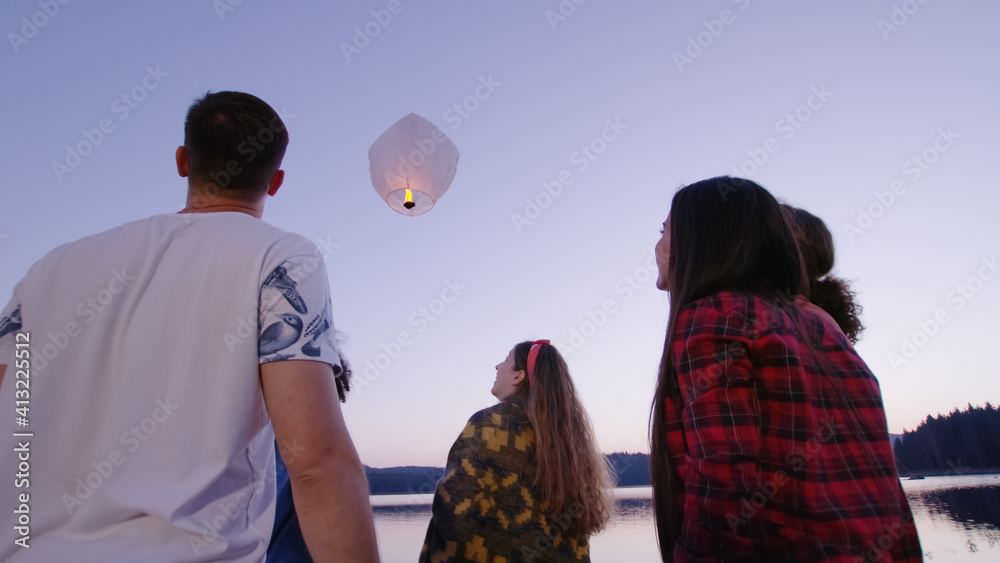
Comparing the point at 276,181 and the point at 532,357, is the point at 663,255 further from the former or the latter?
the point at 532,357

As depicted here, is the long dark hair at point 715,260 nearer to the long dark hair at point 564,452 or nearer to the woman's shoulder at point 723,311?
the woman's shoulder at point 723,311

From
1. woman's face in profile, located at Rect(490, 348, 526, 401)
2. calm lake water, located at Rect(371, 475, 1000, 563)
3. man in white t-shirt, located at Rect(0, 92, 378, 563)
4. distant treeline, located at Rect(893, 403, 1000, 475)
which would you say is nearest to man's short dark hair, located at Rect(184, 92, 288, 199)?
man in white t-shirt, located at Rect(0, 92, 378, 563)

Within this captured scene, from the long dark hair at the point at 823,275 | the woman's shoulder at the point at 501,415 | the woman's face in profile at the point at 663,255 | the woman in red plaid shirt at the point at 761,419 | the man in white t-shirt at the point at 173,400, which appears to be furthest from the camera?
the woman's shoulder at the point at 501,415

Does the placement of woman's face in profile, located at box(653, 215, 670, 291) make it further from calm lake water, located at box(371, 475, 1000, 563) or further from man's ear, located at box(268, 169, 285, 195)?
calm lake water, located at box(371, 475, 1000, 563)

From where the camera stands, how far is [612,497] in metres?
3.43

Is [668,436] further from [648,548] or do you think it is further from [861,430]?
[648,548]

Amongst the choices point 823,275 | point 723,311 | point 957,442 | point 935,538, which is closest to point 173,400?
point 723,311

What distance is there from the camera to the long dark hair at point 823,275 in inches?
86.9

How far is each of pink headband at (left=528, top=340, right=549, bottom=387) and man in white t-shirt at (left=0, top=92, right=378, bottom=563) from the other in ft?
7.67

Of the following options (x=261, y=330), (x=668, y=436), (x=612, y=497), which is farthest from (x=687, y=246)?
(x=612, y=497)

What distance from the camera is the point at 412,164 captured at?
10.0 feet

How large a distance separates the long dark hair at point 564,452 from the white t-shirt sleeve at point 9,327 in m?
2.52

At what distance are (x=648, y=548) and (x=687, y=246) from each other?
858 inches

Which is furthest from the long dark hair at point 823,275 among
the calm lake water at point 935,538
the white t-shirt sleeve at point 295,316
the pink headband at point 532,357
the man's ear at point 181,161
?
the calm lake water at point 935,538
